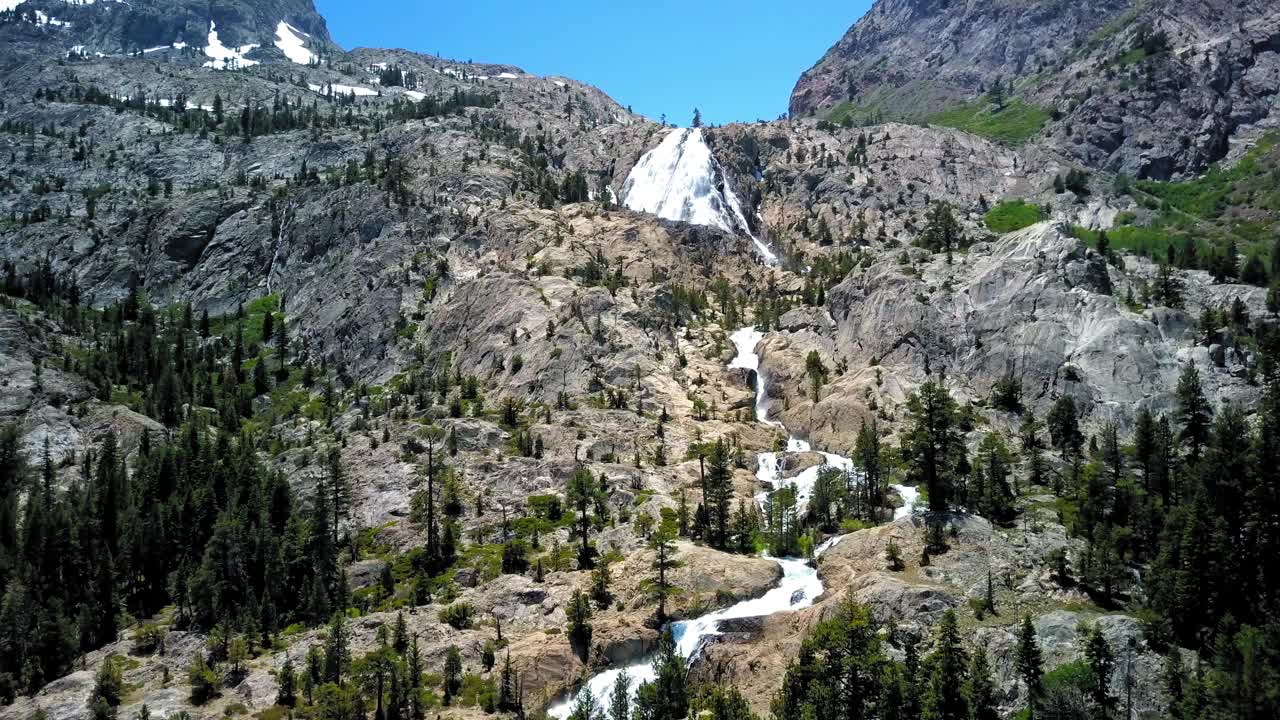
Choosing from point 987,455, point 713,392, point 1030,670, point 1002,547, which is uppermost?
point 713,392

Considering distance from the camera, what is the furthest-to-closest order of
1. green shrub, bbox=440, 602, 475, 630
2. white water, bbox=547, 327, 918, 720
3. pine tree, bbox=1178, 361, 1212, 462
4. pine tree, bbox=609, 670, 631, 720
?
pine tree, bbox=1178, 361, 1212, 462 < green shrub, bbox=440, 602, 475, 630 < white water, bbox=547, 327, 918, 720 < pine tree, bbox=609, 670, 631, 720

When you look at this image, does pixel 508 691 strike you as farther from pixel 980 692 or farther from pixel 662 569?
pixel 980 692

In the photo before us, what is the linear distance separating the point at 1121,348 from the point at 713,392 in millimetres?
63311

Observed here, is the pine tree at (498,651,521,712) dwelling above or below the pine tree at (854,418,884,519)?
below

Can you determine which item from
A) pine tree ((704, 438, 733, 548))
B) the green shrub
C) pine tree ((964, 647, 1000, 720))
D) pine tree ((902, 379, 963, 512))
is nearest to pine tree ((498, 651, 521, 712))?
the green shrub

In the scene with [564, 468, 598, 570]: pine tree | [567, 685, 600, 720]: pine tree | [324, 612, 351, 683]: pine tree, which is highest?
[564, 468, 598, 570]: pine tree

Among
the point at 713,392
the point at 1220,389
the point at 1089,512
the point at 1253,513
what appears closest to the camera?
the point at 1253,513

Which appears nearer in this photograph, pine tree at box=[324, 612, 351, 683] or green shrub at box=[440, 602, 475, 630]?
pine tree at box=[324, 612, 351, 683]

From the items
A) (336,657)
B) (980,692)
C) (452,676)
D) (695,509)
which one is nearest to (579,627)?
(452,676)

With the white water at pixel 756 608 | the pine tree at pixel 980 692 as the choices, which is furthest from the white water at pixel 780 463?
the pine tree at pixel 980 692

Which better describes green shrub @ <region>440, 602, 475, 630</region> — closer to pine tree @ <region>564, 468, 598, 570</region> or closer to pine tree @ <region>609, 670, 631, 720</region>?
pine tree @ <region>564, 468, 598, 570</region>

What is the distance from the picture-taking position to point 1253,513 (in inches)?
4245

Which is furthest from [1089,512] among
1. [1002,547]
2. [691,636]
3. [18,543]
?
[18,543]

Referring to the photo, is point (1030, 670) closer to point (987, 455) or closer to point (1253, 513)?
point (1253, 513)
